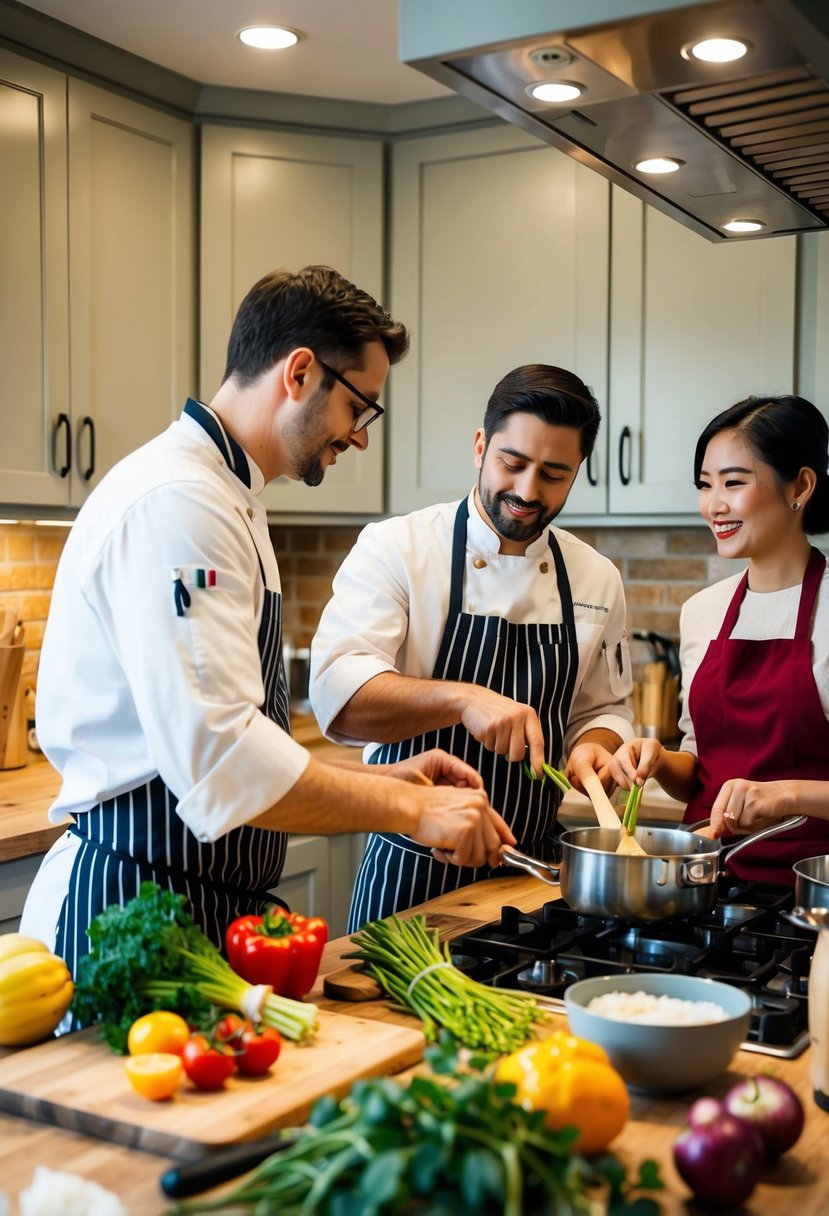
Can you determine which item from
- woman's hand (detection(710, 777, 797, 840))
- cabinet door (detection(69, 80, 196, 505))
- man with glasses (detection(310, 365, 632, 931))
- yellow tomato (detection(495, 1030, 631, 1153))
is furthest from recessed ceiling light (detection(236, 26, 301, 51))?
yellow tomato (detection(495, 1030, 631, 1153))

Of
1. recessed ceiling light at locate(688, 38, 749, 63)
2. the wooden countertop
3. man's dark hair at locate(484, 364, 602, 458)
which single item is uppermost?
recessed ceiling light at locate(688, 38, 749, 63)

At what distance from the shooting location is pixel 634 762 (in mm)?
2137

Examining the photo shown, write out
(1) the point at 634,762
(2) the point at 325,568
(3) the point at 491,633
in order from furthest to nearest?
(2) the point at 325,568 < (3) the point at 491,633 < (1) the point at 634,762

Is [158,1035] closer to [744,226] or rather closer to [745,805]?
[745,805]

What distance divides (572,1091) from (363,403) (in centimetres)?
107

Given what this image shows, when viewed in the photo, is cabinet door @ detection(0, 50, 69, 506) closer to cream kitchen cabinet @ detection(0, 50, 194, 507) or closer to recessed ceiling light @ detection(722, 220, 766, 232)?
cream kitchen cabinet @ detection(0, 50, 194, 507)

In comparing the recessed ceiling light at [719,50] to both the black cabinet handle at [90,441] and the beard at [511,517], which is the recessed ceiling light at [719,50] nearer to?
the beard at [511,517]

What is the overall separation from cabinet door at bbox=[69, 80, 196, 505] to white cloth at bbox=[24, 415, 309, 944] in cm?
155

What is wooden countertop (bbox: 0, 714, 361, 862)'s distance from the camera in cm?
257

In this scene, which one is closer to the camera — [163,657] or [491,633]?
[163,657]

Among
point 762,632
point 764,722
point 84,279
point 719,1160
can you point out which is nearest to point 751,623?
point 762,632

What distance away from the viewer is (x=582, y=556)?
2.55m

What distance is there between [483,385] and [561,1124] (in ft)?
8.97

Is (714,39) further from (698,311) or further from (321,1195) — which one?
(698,311)
